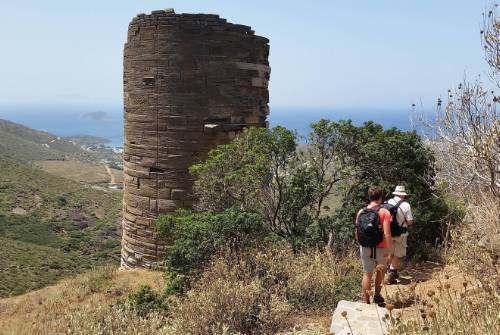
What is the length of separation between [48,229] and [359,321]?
33460 millimetres

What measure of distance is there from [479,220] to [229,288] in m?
4.17

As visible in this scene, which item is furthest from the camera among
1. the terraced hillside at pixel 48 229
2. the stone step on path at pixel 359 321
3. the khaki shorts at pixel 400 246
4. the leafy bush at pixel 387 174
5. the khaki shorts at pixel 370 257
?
the terraced hillside at pixel 48 229

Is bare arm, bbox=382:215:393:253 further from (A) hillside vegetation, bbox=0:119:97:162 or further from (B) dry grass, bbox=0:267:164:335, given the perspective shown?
(A) hillside vegetation, bbox=0:119:97:162

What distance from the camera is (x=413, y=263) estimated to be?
8.20m

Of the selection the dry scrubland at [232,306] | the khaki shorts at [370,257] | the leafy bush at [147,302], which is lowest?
the leafy bush at [147,302]

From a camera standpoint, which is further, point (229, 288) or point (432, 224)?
point (432, 224)

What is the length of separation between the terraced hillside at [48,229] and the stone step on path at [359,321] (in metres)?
15.8

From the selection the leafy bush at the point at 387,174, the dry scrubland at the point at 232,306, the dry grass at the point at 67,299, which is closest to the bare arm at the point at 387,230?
the dry scrubland at the point at 232,306

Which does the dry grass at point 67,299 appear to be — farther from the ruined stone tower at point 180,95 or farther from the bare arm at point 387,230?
the bare arm at point 387,230

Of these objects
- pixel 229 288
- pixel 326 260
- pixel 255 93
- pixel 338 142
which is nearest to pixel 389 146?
pixel 338 142

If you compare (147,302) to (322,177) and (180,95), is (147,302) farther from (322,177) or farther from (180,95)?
(180,95)

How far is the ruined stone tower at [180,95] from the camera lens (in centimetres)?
991

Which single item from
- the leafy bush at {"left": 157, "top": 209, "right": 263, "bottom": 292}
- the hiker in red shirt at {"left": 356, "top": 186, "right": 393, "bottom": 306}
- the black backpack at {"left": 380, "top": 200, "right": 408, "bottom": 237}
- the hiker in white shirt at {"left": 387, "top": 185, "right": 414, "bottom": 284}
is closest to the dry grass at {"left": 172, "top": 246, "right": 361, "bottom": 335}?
the leafy bush at {"left": 157, "top": 209, "right": 263, "bottom": 292}

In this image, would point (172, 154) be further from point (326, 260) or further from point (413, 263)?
point (413, 263)
